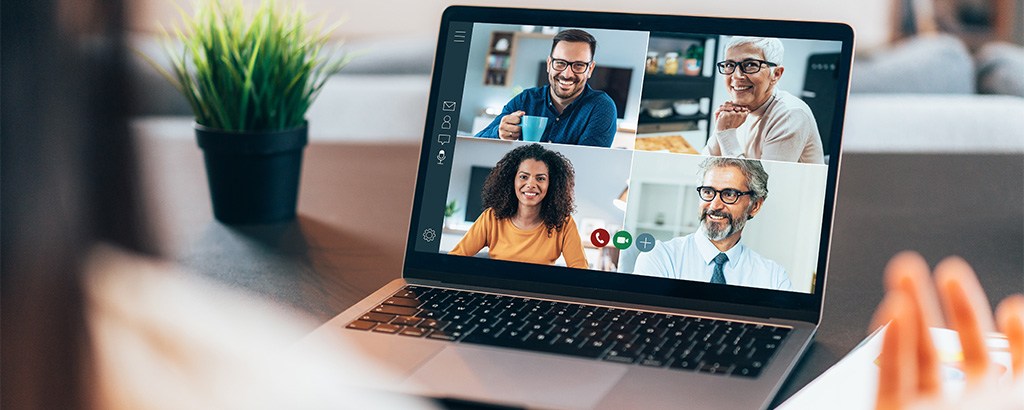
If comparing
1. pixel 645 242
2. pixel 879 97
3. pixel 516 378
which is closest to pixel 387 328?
pixel 516 378

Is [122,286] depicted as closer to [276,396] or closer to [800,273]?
[276,396]

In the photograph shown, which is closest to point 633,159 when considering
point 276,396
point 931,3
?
point 276,396

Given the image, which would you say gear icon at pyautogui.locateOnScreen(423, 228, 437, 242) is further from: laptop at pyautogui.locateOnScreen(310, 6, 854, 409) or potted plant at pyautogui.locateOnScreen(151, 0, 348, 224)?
potted plant at pyautogui.locateOnScreen(151, 0, 348, 224)

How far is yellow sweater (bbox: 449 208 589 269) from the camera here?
83cm

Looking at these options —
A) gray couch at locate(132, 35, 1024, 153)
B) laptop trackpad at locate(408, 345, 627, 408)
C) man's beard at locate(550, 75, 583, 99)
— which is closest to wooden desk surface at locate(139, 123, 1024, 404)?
laptop trackpad at locate(408, 345, 627, 408)

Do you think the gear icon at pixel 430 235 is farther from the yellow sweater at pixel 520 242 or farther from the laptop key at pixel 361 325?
the laptop key at pixel 361 325

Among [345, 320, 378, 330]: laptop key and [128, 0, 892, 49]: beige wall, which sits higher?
[128, 0, 892, 49]: beige wall

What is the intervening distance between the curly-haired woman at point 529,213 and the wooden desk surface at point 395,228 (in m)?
0.14

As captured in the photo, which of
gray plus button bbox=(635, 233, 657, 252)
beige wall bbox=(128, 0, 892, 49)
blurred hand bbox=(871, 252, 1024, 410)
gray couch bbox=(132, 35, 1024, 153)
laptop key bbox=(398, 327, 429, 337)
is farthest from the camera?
beige wall bbox=(128, 0, 892, 49)

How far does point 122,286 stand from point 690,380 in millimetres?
538

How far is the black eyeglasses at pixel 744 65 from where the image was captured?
0.84 metres

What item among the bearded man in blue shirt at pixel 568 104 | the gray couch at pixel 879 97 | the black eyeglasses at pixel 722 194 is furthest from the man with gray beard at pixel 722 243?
the gray couch at pixel 879 97

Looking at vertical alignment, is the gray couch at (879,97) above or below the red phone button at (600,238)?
above

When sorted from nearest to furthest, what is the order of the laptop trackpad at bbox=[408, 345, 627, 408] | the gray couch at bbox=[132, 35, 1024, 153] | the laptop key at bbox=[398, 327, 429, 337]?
1. the laptop trackpad at bbox=[408, 345, 627, 408]
2. the laptop key at bbox=[398, 327, 429, 337]
3. the gray couch at bbox=[132, 35, 1024, 153]
